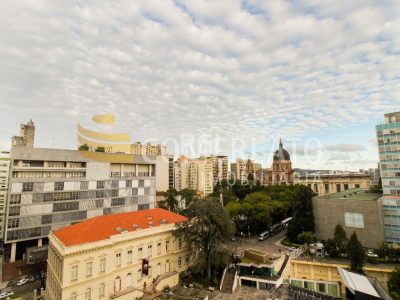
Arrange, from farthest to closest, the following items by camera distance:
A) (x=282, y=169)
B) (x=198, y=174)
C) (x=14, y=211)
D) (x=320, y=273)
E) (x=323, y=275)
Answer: (x=198, y=174)
(x=282, y=169)
(x=14, y=211)
(x=320, y=273)
(x=323, y=275)

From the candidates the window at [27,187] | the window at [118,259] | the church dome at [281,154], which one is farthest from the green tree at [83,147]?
the church dome at [281,154]

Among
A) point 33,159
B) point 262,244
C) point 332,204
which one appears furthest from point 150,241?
point 332,204

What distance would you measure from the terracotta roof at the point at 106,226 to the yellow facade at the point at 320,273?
Answer: 25.9m

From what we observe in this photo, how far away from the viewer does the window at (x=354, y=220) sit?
59.2m

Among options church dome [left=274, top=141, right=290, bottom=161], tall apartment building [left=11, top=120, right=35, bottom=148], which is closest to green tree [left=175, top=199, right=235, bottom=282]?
tall apartment building [left=11, top=120, right=35, bottom=148]

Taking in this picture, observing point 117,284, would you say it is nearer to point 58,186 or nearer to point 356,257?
point 58,186

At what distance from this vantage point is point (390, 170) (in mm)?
57844

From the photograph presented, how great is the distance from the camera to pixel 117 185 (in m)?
74.3

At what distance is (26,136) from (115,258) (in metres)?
62.0

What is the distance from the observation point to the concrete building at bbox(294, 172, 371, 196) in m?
127

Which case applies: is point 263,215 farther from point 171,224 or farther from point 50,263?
point 50,263

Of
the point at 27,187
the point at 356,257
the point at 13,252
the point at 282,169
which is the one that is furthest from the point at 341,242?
the point at 282,169

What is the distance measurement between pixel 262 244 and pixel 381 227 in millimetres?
26901

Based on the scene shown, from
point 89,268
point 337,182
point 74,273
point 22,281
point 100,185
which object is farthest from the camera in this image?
point 337,182
